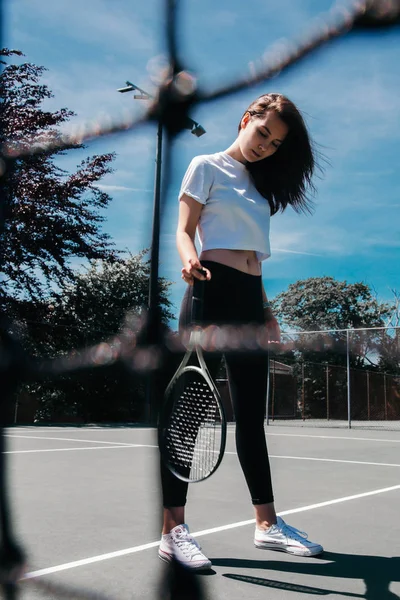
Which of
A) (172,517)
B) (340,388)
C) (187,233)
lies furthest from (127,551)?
(340,388)

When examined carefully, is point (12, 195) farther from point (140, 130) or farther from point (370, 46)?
point (370, 46)

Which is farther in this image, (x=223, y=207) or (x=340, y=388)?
(x=340, y=388)

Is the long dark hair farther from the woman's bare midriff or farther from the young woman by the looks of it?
the woman's bare midriff

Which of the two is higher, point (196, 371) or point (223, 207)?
point (223, 207)

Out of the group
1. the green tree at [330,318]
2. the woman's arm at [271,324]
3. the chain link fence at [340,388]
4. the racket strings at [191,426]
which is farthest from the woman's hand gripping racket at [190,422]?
the green tree at [330,318]

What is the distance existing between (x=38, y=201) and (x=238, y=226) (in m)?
0.39

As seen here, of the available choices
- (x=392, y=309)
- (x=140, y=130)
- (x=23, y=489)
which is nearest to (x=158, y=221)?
(x=140, y=130)

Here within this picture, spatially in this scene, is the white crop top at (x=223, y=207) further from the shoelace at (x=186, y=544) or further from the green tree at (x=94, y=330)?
the shoelace at (x=186, y=544)

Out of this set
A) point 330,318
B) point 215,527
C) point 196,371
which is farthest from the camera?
point 330,318

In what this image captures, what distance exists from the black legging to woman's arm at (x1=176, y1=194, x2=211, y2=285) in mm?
88

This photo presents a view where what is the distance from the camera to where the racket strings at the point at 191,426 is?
1.02 m

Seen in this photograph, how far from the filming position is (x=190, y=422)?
1062mm

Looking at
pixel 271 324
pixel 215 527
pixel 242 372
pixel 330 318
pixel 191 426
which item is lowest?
pixel 215 527

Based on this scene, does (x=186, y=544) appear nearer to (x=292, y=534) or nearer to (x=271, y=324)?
(x=292, y=534)
